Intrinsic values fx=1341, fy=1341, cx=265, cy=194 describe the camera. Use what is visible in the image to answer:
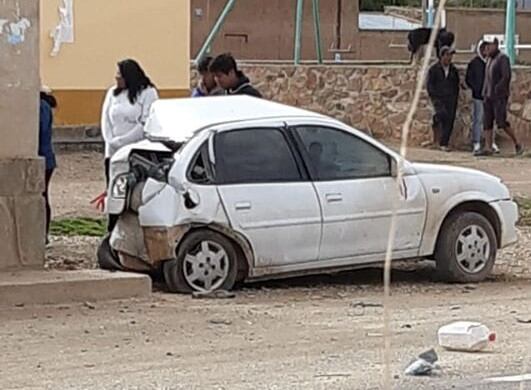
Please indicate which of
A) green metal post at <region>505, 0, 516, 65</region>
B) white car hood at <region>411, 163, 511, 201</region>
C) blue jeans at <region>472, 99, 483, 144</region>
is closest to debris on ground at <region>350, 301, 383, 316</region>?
white car hood at <region>411, 163, 511, 201</region>

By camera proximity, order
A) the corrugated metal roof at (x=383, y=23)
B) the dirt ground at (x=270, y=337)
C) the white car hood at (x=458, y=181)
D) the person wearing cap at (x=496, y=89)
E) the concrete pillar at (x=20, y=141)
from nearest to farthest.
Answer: the dirt ground at (x=270, y=337) → the concrete pillar at (x=20, y=141) → the white car hood at (x=458, y=181) → the person wearing cap at (x=496, y=89) → the corrugated metal roof at (x=383, y=23)

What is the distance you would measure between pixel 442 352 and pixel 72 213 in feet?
25.8

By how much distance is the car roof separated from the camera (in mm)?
10695

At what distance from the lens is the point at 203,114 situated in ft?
35.6

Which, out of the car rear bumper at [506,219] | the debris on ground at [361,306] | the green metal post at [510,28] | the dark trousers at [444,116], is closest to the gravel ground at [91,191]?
the dark trousers at [444,116]

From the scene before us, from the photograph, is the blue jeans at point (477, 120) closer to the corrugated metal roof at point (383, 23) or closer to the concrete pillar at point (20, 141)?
the concrete pillar at point (20, 141)

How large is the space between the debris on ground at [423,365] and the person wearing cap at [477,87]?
15501 millimetres

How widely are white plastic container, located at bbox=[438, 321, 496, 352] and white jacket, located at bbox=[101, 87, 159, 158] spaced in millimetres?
4519

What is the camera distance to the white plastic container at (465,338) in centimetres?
816

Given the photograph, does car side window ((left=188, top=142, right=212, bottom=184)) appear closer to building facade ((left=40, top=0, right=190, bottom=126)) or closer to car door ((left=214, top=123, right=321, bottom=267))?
car door ((left=214, top=123, right=321, bottom=267))

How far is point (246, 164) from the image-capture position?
10.5 m

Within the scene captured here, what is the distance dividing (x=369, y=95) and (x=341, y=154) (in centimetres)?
1439

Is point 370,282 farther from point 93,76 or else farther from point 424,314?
point 93,76

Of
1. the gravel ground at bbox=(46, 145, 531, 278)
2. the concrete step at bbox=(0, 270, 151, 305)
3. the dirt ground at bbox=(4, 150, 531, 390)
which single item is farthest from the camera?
the gravel ground at bbox=(46, 145, 531, 278)
